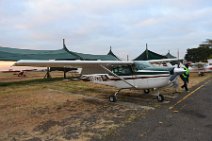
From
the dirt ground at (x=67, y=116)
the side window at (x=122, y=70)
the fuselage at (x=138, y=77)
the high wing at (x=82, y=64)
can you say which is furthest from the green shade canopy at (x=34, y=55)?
the side window at (x=122, y=70)

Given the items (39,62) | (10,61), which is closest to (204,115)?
(39,62)

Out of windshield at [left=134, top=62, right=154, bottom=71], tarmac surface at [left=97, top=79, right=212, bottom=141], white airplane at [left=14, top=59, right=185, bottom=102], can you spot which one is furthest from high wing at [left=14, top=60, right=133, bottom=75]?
tarmac surface at [left=97, top=79, right=212, bottom=141]

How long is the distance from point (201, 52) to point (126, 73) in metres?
61.9

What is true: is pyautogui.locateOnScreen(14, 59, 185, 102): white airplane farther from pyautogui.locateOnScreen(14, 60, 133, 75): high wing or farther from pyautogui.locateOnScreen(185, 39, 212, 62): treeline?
pyautogui.locateOnScreen(185, 39, 212, 62): treeline

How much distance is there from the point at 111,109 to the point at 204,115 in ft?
11.8

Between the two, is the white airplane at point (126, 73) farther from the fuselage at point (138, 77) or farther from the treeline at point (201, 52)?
the treeline at point (201, 52)

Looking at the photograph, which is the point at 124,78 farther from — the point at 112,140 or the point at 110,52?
the point at 110,52

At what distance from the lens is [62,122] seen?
8172mm

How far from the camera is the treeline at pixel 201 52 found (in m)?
67.2

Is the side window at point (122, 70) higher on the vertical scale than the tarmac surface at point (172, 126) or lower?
higher

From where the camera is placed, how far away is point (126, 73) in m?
12.4

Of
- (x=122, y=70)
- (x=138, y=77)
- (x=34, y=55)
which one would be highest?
(x=34, y=55)

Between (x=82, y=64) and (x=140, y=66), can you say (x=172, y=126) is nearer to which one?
(x=140, y=66)

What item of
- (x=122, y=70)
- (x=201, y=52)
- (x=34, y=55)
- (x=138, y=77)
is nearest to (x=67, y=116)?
(x=138, y=77)
